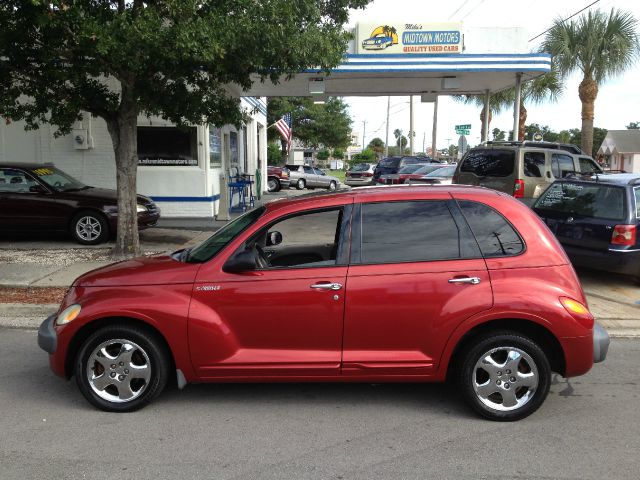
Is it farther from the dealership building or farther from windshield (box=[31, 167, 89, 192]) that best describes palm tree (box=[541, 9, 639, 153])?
windshield (box=[31, 167, 89, 192])

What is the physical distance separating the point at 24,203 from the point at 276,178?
19813 mm

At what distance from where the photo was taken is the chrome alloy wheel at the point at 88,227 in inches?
430

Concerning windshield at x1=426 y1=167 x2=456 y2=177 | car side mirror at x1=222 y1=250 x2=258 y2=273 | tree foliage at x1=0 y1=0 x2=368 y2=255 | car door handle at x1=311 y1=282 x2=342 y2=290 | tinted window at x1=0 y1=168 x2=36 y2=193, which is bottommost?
car door handle at x1=311 y1=282 x2=342 y2=290

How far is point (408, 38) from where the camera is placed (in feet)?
48.5

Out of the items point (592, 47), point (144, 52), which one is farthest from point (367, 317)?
point (592, 47)

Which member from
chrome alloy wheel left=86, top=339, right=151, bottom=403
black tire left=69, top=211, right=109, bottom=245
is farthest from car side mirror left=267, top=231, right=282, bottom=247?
black tire left=69, top=211, right=109, bottom=245

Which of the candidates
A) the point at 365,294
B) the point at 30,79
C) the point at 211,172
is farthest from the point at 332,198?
the point at 211,172

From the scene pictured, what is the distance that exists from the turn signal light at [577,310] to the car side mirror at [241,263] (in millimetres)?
2170

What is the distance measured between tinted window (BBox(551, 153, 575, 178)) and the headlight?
10.1 metres

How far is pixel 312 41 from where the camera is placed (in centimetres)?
783

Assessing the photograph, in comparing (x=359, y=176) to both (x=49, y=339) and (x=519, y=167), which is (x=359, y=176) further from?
(x=49, y=339)

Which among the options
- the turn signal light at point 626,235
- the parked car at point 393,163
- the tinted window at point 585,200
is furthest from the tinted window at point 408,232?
the parked car at point 393,163

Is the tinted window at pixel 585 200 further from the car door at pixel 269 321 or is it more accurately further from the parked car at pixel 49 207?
the parked car at pixel 49 207

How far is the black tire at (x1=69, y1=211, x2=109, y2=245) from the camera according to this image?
10922mm
